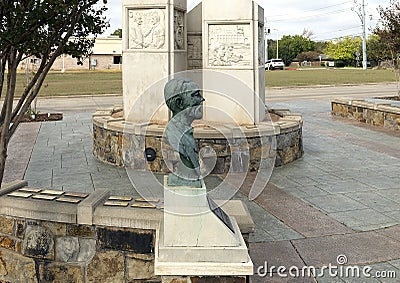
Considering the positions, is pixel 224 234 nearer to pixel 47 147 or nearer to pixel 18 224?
pixel 18 224

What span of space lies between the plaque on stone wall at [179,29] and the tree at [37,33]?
439cm

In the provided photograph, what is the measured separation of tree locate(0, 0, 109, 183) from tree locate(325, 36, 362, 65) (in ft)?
252

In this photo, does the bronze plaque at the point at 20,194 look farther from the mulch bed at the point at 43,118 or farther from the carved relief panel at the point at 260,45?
the mulch bed at the point at 43,118

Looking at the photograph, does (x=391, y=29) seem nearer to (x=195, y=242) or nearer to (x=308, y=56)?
(x=195, y=242)

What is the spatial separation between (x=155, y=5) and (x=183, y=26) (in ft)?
3.08

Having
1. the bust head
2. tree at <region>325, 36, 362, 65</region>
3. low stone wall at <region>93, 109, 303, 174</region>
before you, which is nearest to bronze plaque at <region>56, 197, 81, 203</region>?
the bust head

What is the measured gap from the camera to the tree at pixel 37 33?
4.06 metres

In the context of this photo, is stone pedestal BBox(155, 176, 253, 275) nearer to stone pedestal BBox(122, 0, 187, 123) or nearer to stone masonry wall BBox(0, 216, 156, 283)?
stone masonry wall BBox(0, 216, 156, 283)

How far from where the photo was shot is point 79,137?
11.4 meters

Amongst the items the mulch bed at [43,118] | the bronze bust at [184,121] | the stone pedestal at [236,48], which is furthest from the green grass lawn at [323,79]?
the bronze bust at [184,121]

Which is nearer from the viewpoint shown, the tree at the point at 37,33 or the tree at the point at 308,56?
the tree at the point at 37,33

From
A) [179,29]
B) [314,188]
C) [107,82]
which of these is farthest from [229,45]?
[107,82]

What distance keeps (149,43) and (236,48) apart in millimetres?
1691

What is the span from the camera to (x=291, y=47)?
86.3m
